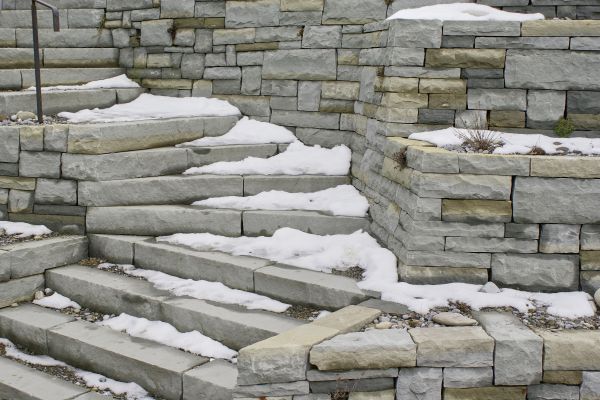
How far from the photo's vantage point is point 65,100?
21.4 feet

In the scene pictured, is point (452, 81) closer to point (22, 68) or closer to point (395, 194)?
point (395, 194)

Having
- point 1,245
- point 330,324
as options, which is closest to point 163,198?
point 1,245

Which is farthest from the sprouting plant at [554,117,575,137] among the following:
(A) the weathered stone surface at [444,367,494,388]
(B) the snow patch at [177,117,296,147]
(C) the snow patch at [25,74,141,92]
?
(C) the snow patch at [25,74,141,92]

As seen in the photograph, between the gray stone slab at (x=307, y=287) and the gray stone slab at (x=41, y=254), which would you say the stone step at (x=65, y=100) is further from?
the gray stone slab at (x=307, y=287)

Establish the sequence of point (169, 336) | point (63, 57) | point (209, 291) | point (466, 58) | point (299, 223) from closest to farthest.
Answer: point (169, 336) < point (209, 291) < point (466, 58) < point (299, 223) < point (63, 57)

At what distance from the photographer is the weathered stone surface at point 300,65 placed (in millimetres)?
6180

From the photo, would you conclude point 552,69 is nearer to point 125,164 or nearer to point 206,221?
point 206,221

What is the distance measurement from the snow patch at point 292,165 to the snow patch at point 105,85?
2000 mm

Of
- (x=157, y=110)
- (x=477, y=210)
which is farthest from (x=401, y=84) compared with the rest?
(x=157, y=110)

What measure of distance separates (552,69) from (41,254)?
4.08 metres

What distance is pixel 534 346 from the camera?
3.34m

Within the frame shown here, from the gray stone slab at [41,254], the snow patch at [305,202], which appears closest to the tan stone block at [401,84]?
the snow patch at [305,202]

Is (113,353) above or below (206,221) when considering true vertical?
below

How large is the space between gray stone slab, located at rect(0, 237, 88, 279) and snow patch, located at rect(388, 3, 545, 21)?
3.14 metres
